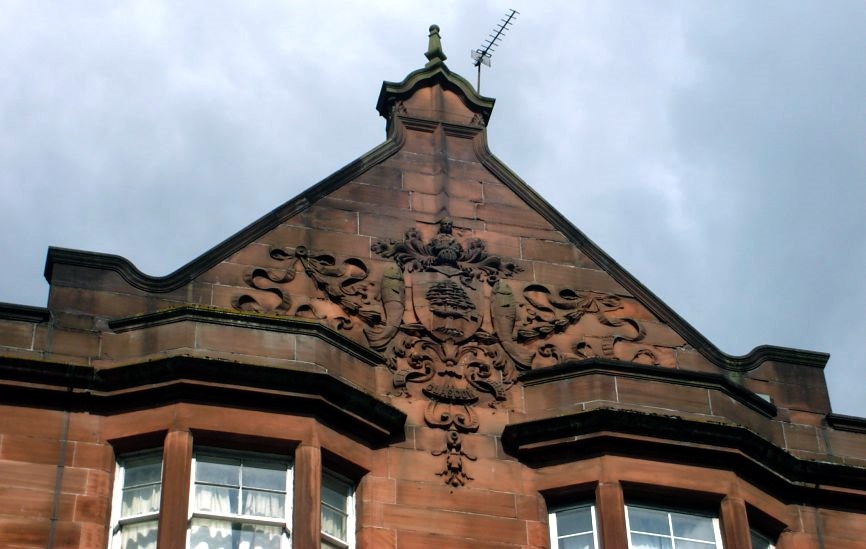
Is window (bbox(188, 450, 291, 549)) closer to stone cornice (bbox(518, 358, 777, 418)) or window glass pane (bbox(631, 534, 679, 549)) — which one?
stone cornice (bbox(518, 358, 777, 418))

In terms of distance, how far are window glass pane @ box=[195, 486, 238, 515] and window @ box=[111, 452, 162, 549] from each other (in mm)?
390

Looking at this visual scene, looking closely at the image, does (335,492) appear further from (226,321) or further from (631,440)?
(631,440)

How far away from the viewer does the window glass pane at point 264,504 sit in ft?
61.0

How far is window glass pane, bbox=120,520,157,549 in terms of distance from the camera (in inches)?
722

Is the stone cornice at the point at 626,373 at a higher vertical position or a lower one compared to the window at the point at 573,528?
higher

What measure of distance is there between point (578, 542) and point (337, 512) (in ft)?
7.90

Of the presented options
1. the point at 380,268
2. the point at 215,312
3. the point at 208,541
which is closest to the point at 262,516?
the point at 208,541

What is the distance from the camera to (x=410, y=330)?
20.8 meters

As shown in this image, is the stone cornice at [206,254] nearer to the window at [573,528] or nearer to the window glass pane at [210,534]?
the window glass pane at [210,534]

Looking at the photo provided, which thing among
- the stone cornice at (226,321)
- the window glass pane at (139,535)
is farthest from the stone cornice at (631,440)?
the window glass pane at (139,535)

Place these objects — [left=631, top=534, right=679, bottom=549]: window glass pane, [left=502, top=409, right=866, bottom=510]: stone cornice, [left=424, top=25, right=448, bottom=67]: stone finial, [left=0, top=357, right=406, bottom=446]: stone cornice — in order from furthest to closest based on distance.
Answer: [left=424, top=25, right=448, bottom=67]: stone finial → [left=502, top=409, right=866, bottom=510]: stone cornice → [left=631, top=534, right=679, bottom=549]: window glass pane → [left=0, top=357, right=406, bottom=446]: stone cornice

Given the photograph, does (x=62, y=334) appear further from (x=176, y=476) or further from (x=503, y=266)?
(x=503, y=266)

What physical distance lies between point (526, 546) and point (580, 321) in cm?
315

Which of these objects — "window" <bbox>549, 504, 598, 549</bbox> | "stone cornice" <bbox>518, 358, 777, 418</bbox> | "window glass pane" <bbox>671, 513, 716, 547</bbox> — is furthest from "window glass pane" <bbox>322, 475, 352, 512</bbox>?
"window glass pane" <bbox>671, 513, 716, 547</bbox>
